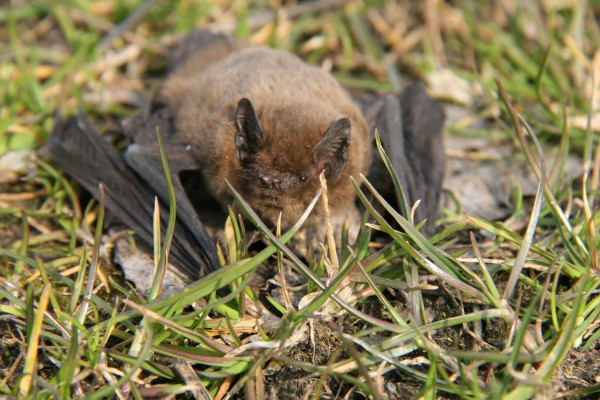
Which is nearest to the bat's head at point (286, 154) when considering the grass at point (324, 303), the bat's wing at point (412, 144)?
the grass at point (324, 303)

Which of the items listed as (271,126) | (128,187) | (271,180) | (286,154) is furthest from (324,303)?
(128,187)

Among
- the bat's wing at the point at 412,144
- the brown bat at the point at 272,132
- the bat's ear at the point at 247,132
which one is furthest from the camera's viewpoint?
the bat's wing at the point at 412,144

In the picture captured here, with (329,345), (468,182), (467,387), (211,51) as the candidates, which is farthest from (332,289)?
(211,51)

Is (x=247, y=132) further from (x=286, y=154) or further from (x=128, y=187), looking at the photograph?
(x=128, y=187)

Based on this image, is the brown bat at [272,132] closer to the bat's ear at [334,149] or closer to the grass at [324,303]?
the bat's ear at [334,149]

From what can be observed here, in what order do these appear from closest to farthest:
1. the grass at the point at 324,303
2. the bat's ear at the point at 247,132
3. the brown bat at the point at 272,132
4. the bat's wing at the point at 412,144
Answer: the grass at the point at 324,303 < the bat's ear at the point at 247,132 < the brown bat at the point at 272,132 < the bat's wing at the point at 412,144

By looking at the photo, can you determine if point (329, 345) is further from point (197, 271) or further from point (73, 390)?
point (73, 390)

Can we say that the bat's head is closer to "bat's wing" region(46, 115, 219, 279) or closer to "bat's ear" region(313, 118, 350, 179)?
"bat's ear" region(313, 118, 350, 179)

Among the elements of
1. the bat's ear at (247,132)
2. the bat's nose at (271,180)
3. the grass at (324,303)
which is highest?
the bat's ear at (247,132)
